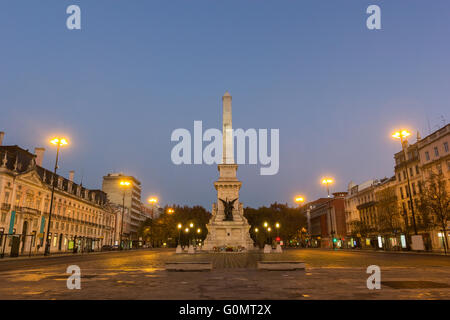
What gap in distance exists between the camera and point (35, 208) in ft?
171

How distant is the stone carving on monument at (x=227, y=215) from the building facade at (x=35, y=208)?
21.4m

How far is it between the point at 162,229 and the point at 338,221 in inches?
2004

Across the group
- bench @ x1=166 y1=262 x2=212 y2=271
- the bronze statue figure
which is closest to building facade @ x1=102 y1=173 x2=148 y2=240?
the bronze statue figure

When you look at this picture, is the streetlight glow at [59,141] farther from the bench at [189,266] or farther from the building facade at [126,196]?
the building facade at [126,196]

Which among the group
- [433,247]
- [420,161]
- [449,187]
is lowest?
[433,247]

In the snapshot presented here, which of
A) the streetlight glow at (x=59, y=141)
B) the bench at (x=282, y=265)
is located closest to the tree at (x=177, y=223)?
the streetlight glow at (x=59, y=141)

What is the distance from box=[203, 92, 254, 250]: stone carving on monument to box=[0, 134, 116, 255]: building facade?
21.4 metres

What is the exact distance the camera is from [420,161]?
175ft

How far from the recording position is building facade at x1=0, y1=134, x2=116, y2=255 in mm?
44625

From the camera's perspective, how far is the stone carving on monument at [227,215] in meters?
52.1

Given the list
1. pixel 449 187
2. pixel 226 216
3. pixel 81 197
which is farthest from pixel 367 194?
pixel 81 197

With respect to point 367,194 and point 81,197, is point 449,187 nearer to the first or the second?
point 367,194

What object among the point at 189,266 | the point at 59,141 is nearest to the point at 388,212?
the point at 189,266

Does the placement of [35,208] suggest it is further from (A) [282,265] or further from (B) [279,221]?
(B) [279,221]
